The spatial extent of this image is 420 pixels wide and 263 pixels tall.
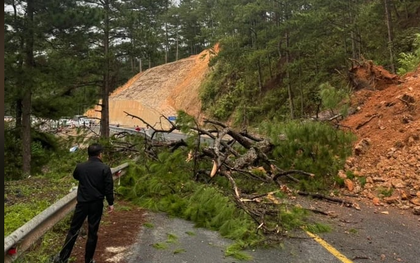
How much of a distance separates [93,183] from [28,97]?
14.1 metres

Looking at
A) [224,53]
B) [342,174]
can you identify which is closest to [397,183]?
[342,174]

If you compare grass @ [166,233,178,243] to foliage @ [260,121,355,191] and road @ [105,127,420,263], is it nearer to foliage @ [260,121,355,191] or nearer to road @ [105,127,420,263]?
road @ [105,127,420,263]

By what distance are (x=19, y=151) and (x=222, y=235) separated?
605 inches

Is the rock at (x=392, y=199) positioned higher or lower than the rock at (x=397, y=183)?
lower

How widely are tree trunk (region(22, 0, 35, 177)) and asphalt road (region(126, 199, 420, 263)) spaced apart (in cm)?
1193

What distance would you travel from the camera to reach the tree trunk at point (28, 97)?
1541cm

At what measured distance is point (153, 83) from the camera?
190 ft

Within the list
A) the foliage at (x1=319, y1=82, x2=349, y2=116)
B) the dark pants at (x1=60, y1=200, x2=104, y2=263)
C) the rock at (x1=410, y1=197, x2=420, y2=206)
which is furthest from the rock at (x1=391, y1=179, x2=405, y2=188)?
the dark pants at (x1=60, y1=200, x2=104, y2=263)

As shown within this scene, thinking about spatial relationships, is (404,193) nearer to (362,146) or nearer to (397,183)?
(397,183)

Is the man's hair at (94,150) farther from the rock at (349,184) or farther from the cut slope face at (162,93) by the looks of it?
the cut slope face at (162,93)

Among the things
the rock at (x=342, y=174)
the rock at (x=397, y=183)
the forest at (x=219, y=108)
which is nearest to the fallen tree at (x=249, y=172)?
the forest at (x=219, y=108)

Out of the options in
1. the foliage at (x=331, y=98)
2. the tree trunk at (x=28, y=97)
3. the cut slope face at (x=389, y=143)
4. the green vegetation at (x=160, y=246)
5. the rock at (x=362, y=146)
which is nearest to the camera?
the green vegetation at (x=160, y=246)

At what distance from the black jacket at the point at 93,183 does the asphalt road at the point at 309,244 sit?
32.0 inches

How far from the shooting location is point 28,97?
55.2ft
